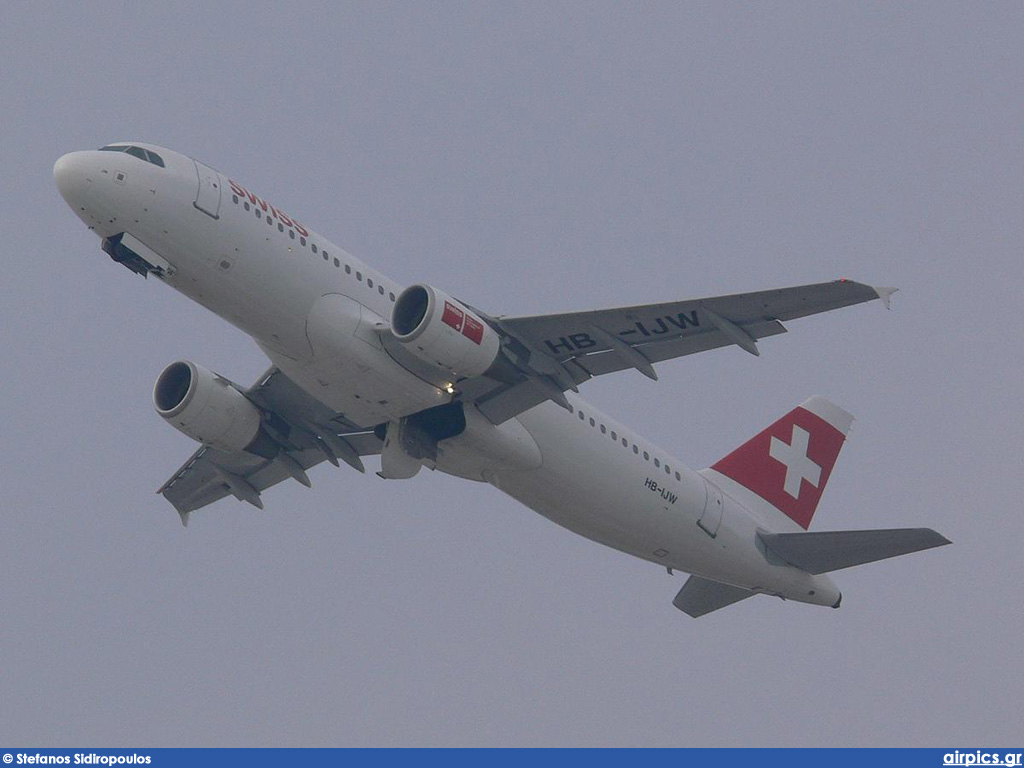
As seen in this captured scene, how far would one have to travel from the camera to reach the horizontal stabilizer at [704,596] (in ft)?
140

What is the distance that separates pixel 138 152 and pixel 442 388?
27.1ft

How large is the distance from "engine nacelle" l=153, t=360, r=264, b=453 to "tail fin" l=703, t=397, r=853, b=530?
1237 centimetres

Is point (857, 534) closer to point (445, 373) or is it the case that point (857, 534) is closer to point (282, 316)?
point (445, 373)

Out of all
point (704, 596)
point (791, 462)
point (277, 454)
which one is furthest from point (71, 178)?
point (791, 462)

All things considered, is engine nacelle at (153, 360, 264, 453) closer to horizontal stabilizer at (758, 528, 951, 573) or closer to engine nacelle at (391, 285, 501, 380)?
engine nacelle at (391, 285, 501, 380)

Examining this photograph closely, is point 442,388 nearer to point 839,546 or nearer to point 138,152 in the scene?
point 138,152

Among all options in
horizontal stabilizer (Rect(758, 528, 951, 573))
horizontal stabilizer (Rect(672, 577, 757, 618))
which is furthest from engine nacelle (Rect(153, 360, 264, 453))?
horizontal stabilizer (Rect(758, 528, 951, 573))

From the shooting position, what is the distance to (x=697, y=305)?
33156 millimetres

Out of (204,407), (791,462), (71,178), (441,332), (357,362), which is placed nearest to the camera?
(71,178)

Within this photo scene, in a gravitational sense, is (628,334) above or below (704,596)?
above

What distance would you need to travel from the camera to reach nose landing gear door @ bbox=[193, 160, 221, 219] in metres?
32.7

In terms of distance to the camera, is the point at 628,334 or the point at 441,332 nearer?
the point at 441,332

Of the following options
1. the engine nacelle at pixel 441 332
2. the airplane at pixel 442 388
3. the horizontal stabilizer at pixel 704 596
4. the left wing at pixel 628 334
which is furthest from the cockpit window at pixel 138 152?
the horizontal stabilizer at pixel 704 596

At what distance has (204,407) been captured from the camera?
37.5 m
